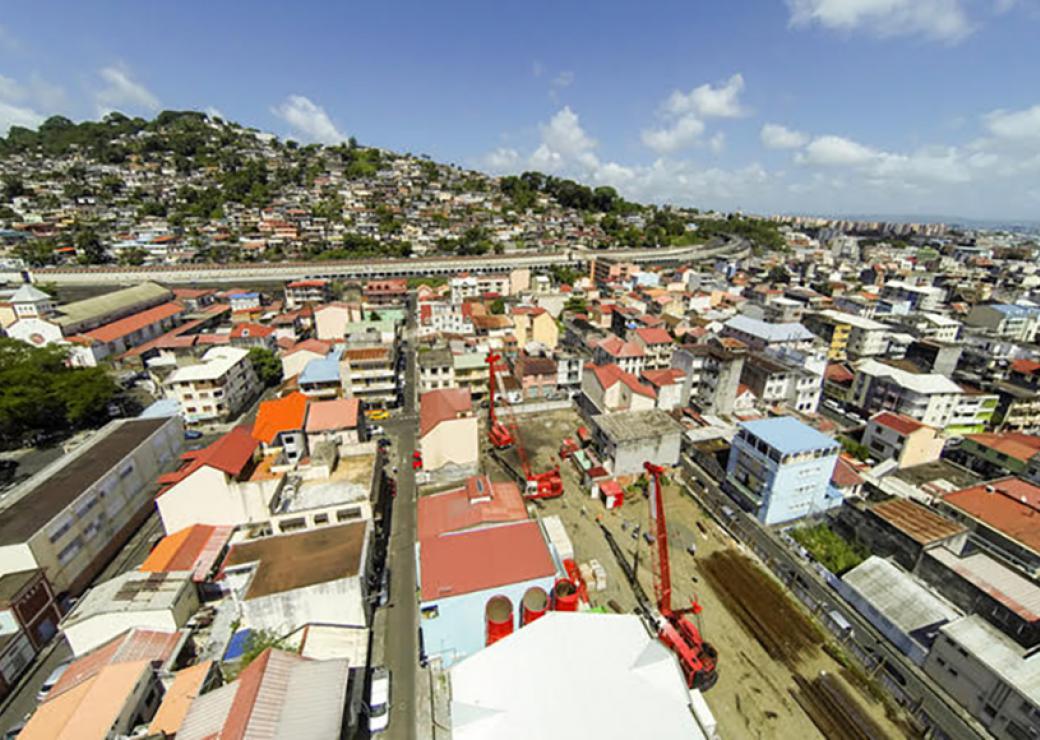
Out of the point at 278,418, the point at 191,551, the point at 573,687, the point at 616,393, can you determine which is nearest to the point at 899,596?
the point at 573,687

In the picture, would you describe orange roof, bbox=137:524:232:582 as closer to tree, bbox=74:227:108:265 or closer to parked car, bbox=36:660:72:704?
parked car, bbox=36:660:72:704

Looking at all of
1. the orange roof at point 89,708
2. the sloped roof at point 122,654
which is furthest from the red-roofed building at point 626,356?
the orange roof at point 89,708

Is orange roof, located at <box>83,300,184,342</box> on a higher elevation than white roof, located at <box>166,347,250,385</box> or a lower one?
higher

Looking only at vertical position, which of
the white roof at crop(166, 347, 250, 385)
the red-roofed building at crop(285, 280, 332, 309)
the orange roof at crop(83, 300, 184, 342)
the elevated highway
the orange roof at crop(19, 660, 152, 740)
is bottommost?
the orange roof at crop(19, 660, 152, 740)

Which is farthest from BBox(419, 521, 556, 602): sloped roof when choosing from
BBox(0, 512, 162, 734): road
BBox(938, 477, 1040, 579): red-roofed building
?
BBox(938, 477, 1040, 579): red-roofed building

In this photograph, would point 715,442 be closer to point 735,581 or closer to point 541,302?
point 735,581

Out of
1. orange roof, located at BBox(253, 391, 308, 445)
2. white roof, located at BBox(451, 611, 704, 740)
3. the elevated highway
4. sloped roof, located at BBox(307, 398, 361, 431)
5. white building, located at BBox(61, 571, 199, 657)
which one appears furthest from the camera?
the elevated highway
